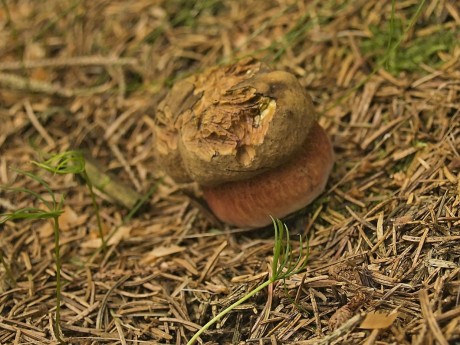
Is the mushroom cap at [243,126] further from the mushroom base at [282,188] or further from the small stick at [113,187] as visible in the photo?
the small stick at [113,187]

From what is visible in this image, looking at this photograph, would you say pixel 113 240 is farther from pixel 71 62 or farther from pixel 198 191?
pixel 71 62

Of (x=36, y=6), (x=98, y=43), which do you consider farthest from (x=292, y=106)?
(x=36, y=6)

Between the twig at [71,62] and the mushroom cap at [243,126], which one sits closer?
the mushroom cap at [243,126]

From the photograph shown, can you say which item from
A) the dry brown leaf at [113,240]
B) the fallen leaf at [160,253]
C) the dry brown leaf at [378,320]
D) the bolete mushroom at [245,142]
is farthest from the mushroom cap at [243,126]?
the dry brown leaf at [378,320]

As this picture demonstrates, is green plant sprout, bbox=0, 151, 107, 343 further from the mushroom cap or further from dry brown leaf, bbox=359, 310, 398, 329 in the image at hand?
dry brown leaf, bbox=359, 310, 398, 329

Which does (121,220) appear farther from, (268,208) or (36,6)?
(36,6)

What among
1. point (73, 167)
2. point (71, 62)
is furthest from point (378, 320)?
point (71, 62)

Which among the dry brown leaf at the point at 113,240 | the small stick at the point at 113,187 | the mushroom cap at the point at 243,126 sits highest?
the mushroom cap at the point at 243,126

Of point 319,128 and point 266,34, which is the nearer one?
point 319,128
